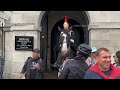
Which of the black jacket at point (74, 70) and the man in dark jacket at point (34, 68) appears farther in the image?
the man in dark jacket at point (34, 68)

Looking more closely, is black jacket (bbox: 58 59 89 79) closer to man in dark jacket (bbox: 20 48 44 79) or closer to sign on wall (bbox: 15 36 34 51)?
man in dark jacket (bbox: 20 48 44 79)

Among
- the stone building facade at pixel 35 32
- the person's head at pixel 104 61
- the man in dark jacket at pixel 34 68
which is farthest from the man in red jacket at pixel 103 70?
the stone building facade at pixel 35 32

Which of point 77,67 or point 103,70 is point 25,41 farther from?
point 103,70

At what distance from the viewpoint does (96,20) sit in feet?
30.6

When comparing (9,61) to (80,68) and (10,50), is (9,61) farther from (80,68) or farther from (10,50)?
(80,68)

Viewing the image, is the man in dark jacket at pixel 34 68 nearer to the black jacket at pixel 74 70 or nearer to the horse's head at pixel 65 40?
the horse's head at pixel 65 40

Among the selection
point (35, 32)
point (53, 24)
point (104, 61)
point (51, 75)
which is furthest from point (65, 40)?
point (104, 61)

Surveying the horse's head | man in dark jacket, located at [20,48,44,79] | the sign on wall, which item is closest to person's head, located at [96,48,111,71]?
man in dark jacket, located at [20,48,44,79]

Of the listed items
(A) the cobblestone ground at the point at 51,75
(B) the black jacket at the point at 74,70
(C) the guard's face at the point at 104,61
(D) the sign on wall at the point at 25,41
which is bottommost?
(A) the cobblestone ground at the point at 51,75

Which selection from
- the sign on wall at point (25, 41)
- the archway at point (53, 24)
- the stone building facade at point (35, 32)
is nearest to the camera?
the stone building facade at point (35, 32)

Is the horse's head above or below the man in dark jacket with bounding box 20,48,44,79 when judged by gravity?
above


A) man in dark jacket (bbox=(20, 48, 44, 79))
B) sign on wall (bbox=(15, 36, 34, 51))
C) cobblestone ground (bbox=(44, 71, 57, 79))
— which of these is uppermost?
sign on wall (bbox=(15, 36, 34, 51))
